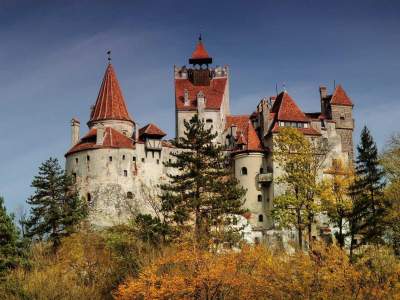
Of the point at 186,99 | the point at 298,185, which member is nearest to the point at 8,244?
the point at 298,185

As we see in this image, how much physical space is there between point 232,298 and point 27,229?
27.1m

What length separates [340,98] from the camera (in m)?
78.1

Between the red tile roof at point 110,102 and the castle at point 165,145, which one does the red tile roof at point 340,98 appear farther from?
the red tile roof at point 110,102

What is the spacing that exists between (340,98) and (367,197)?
28.0 metres

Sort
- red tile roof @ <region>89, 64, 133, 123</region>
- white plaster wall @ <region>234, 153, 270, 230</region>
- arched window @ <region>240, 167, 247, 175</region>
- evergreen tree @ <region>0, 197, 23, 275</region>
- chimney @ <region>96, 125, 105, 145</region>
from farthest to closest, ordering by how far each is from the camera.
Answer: red tile roof @ <region>89, 64, 133, 123</region>
chimney @ <region>96, 125, 105, 145</region>
arched window @ <region>240, 167, 247, 175</region>
white plaster wall @ <region>234, 153, 270, 230</region>
evergreen tree @ <region>0, 197, 23, 275</region>

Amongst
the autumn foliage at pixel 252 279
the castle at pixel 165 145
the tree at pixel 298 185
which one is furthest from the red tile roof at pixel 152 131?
the autumn foliage at pixel 252 279

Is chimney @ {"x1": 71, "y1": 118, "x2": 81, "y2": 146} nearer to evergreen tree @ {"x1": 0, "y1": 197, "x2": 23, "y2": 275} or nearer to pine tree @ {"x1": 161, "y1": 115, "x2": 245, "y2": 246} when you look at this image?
pine tree @ {"x1": 161, "y1": 115, "x2": 245, "y2": 246}

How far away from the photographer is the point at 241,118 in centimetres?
8025

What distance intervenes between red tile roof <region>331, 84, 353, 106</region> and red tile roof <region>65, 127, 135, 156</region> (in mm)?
24424

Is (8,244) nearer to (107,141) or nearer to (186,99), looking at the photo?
(107,141)

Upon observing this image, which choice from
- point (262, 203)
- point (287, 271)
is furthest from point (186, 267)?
point (262, 203)

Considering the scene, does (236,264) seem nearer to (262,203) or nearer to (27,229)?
(27,229)

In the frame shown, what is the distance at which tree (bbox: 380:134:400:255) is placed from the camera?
4712 centimetres

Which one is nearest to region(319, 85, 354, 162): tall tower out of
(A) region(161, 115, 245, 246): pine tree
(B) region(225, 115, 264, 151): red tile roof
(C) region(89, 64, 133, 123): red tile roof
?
(B) region(225, 115, 264, 151): red tile roof
